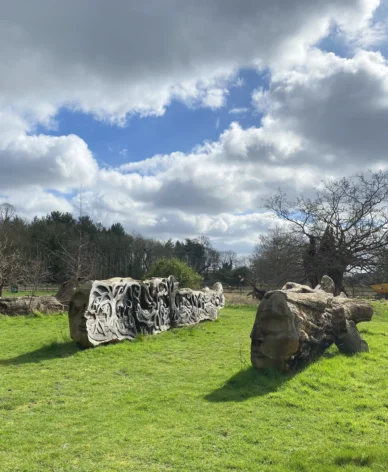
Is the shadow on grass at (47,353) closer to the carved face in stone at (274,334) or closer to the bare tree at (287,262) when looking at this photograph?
the carved face in stone at (274,334)

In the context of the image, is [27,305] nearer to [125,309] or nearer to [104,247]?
[125,309]

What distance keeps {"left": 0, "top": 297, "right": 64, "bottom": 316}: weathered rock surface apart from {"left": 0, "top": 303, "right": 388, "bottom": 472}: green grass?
25.6 feet

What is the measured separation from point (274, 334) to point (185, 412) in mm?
2333

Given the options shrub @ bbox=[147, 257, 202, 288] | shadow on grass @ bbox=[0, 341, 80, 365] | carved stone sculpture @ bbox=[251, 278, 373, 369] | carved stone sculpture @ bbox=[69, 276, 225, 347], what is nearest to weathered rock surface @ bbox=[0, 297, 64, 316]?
carved stone sculpture @ bbox=[69, 276, 225, 347]

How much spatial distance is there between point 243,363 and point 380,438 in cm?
361

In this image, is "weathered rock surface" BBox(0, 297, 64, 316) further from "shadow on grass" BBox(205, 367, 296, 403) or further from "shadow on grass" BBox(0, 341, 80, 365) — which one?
"shadow on grass" BBox(205, 367, 296, 403)

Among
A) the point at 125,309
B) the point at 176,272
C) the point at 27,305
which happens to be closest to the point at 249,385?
the point at 125,309

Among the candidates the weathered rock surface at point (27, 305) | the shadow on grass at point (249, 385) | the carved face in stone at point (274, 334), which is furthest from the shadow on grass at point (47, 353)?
the weathered rock surface at point (27, 305)

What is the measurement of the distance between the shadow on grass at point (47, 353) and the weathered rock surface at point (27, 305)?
25.3ft

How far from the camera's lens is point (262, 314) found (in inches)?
297

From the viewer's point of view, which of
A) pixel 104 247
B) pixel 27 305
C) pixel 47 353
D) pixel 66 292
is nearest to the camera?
pixel 47 353

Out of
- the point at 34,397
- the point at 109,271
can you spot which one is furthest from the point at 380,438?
the point at 109,271

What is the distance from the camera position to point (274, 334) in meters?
→ 7.26

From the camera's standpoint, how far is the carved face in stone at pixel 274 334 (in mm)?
7156
